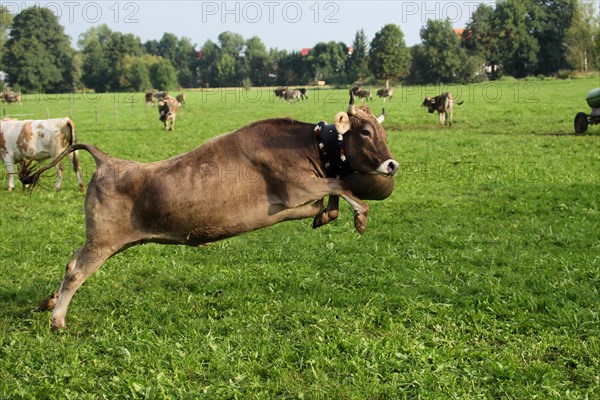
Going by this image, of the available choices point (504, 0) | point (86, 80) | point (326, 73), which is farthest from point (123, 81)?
point (504, 0)

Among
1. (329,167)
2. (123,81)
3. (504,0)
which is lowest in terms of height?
(329,167)

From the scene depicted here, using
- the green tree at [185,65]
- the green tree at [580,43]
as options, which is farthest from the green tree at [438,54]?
the green tree at [185,65]

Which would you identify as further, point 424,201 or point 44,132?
point 44,132

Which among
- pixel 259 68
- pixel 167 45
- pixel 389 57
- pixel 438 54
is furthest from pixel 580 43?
pixel 167 45

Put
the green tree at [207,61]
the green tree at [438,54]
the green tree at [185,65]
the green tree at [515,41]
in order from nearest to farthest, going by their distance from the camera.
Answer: the green tree at [438,54] < the green tree at [515,41] < the green tree at [207,61] < the green tree at [185,65]

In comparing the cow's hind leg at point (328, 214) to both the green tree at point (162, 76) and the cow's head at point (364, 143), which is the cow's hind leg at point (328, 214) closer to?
the cow's head at point (364, 143)

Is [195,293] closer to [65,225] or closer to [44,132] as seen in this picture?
[65,225]

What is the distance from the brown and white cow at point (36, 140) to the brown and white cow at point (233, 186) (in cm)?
997

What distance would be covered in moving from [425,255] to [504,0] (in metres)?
91.2

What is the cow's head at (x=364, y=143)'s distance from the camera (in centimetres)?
575

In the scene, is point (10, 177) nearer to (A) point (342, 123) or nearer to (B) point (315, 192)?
(B) point (315, 192)

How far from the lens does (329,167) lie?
6.04m

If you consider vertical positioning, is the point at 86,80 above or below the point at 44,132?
above

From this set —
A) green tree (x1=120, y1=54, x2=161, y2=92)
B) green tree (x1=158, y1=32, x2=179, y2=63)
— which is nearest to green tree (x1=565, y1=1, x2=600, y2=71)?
green tree (x1=120, y1=54, x2=161, y2=92)
